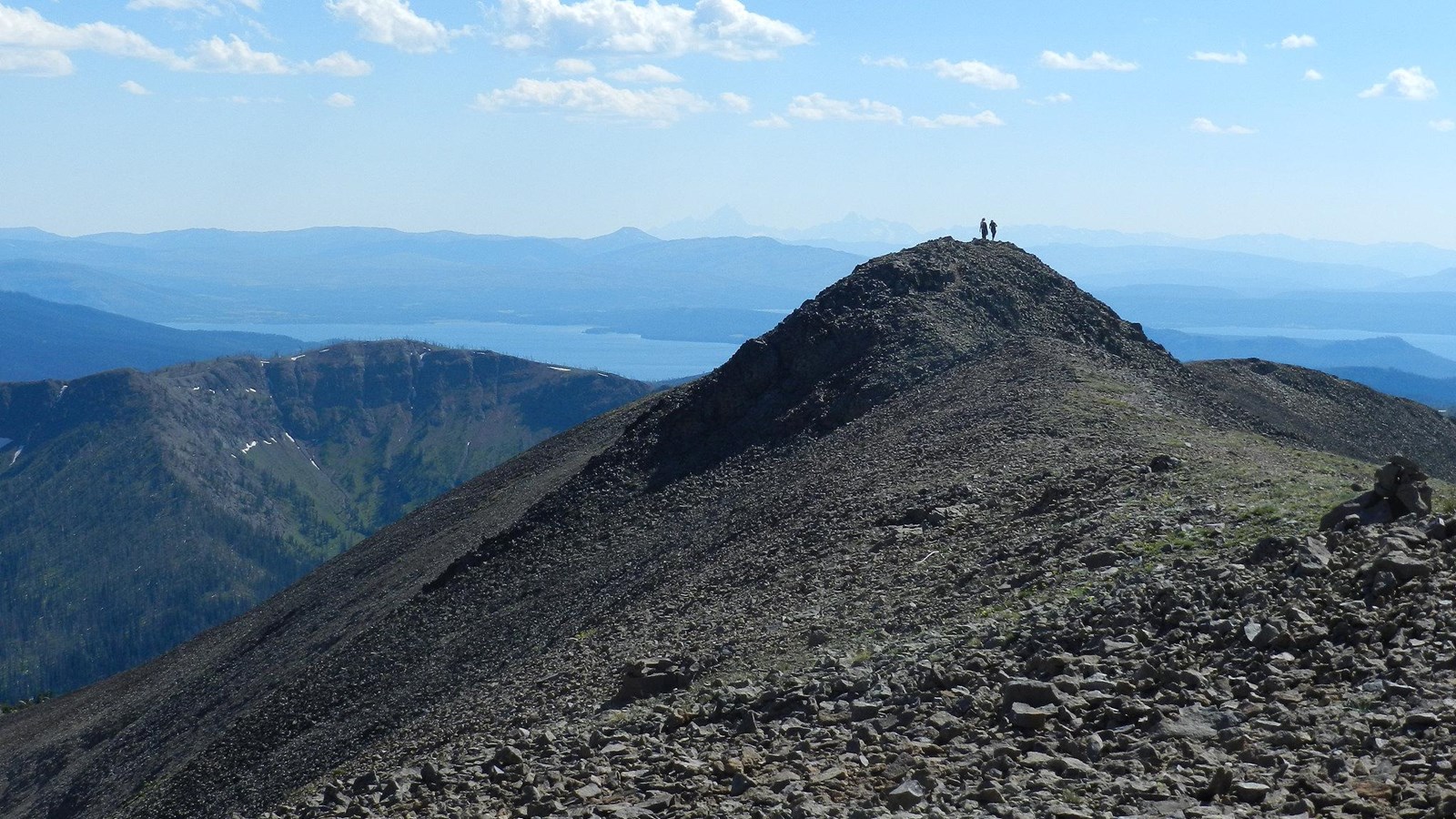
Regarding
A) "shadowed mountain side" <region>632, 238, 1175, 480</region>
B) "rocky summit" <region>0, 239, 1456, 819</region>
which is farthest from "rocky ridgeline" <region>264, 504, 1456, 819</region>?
"shadowed mountain side" <region>632, 238, 1175, 480</region>

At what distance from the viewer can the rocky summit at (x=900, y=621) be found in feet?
37.1

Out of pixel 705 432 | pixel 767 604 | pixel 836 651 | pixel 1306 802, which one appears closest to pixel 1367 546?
pixel 1306 802

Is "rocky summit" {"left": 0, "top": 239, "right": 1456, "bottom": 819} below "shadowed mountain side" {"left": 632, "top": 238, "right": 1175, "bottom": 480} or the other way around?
below

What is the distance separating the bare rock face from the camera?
1543 centimetres

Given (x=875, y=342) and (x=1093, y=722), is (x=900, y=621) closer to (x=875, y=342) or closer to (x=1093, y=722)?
→ (x=1093, y=722)

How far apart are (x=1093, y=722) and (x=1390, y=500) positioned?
6821 millimetres

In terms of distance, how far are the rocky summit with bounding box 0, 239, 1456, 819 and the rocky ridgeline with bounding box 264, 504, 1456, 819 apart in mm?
47

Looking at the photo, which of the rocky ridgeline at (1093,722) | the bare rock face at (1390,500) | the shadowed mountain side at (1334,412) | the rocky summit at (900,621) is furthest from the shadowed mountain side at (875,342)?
the rocky ridgeline at (1093,722)

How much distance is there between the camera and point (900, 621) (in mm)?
18281

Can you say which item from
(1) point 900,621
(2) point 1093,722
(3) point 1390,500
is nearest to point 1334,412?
(3) point 1390,500

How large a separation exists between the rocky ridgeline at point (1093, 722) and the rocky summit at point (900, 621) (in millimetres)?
47

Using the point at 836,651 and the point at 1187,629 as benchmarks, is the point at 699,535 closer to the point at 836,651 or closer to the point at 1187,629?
the point at 836,651

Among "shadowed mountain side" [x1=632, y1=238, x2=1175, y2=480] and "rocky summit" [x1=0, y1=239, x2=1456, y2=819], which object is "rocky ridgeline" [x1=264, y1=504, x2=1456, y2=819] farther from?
"shadowed mountain side" [x1=632, y1=238, x2=1175, y2=480]

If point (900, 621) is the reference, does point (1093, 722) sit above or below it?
above
